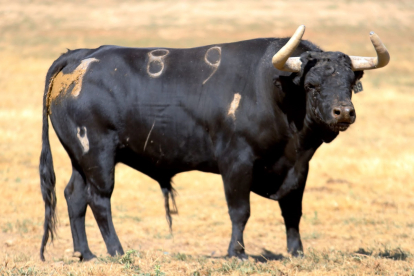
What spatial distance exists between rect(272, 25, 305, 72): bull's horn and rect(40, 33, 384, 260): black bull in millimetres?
97

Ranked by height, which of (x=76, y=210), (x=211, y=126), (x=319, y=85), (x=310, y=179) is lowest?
(x=310, y=179)

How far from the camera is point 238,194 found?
250 inches

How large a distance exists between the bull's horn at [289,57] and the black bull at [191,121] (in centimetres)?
10

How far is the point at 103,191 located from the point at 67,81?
4.50 ft

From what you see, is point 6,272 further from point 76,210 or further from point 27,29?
point 27,29

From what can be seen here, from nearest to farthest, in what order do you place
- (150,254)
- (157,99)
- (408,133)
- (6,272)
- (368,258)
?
(6,272) < (368,258) < (150,254) < (157,99) < (408,133)

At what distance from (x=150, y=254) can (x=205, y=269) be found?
3.22 feet

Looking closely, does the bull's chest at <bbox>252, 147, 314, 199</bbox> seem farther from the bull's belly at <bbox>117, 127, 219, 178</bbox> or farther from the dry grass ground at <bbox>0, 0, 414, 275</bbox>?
the dry grass ground at <bbox>0, 0, 414, 275</bbox>

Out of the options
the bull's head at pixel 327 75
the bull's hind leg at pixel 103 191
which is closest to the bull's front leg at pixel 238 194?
the bull's head at pixel 327 75

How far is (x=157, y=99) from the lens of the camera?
21.6 ft

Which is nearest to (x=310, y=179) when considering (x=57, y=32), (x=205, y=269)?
(x=205, y=269)

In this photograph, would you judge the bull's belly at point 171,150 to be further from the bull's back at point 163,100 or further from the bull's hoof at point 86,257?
the bull's hoof at point 86,257

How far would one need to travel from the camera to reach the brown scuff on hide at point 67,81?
6.75 metres

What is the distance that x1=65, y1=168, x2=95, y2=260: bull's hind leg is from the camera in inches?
273
